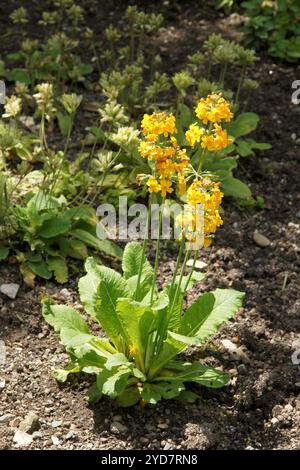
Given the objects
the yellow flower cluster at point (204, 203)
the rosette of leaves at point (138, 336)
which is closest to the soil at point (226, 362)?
the rosette of leaves at point (138, 336)

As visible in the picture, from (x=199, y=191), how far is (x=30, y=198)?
1942 mm

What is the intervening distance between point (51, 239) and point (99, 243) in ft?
0.98

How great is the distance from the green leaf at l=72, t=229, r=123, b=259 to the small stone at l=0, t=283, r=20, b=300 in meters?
0.54

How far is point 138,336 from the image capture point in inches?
156

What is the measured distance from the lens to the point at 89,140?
5898mm

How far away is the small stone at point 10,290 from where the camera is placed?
4.64 meters

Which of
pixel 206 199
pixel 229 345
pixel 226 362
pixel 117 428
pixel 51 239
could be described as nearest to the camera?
pixel 206 199

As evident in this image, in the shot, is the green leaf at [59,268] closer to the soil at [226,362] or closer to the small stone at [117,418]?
the soil at [226,362]

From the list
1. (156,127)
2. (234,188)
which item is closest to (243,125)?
(234,188)

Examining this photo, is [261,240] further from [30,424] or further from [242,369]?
[30,424]

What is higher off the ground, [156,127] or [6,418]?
[156,127]
